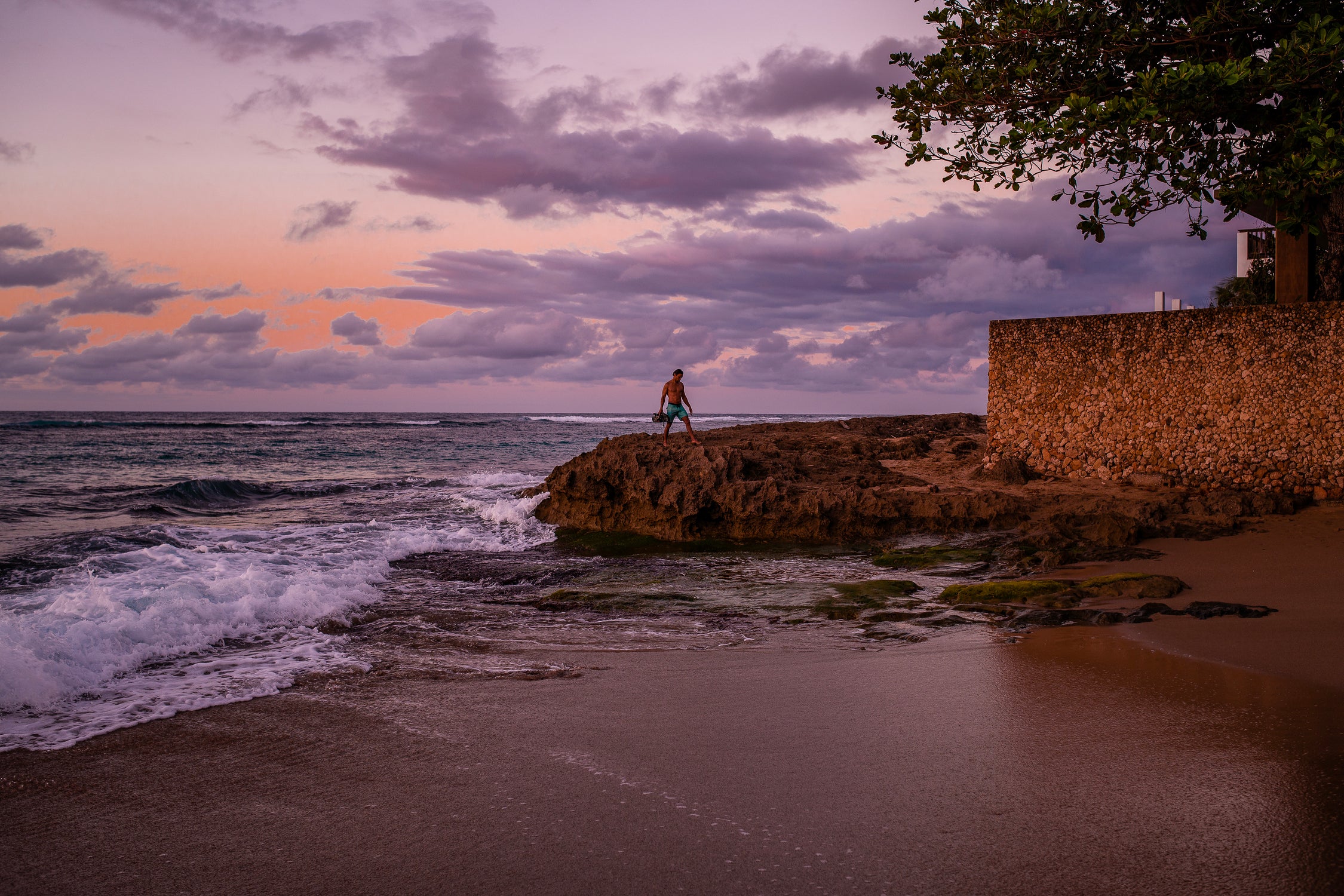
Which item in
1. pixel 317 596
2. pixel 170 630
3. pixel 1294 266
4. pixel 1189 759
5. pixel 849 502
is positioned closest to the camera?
pixel 1189 759

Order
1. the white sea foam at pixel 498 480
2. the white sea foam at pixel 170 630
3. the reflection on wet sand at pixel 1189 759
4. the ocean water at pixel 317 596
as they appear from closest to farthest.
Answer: the reflection on wet sand at pixel 1189 759 → the white sea foam at pixel 170 630 → the ocean water at pixel 317 596 → the white sea foam at pixel 498 480

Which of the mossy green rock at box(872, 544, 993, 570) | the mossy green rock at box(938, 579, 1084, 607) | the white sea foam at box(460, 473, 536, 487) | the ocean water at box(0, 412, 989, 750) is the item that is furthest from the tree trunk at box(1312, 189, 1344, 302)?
the white sea foam at box(460, 473, 536, 487)

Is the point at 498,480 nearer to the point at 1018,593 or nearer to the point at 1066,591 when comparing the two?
the point at 1018,593

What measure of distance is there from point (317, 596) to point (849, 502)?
665cm

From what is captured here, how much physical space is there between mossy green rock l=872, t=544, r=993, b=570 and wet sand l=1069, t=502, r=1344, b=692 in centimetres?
114

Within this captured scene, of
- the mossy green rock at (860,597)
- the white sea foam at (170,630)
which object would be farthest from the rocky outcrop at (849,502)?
the white sea foam at (170,630)

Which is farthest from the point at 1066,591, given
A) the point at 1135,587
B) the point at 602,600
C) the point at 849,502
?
the point at 849,502

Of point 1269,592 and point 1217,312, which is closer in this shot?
point 1269,592

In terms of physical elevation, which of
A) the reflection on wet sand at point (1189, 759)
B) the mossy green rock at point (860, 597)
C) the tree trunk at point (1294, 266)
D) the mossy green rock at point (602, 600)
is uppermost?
the tree trunk at point (1294, 266)

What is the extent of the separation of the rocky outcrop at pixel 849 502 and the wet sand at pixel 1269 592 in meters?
0.44

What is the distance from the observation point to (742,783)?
347 centimetres

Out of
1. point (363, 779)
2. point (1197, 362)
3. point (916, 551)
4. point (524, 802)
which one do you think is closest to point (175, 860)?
point (363, 779)

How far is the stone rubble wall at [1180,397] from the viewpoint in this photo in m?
9.93

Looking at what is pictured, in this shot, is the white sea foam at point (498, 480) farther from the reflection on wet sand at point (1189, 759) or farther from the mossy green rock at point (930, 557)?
the reflection on wet sand at point (1189, 759)
